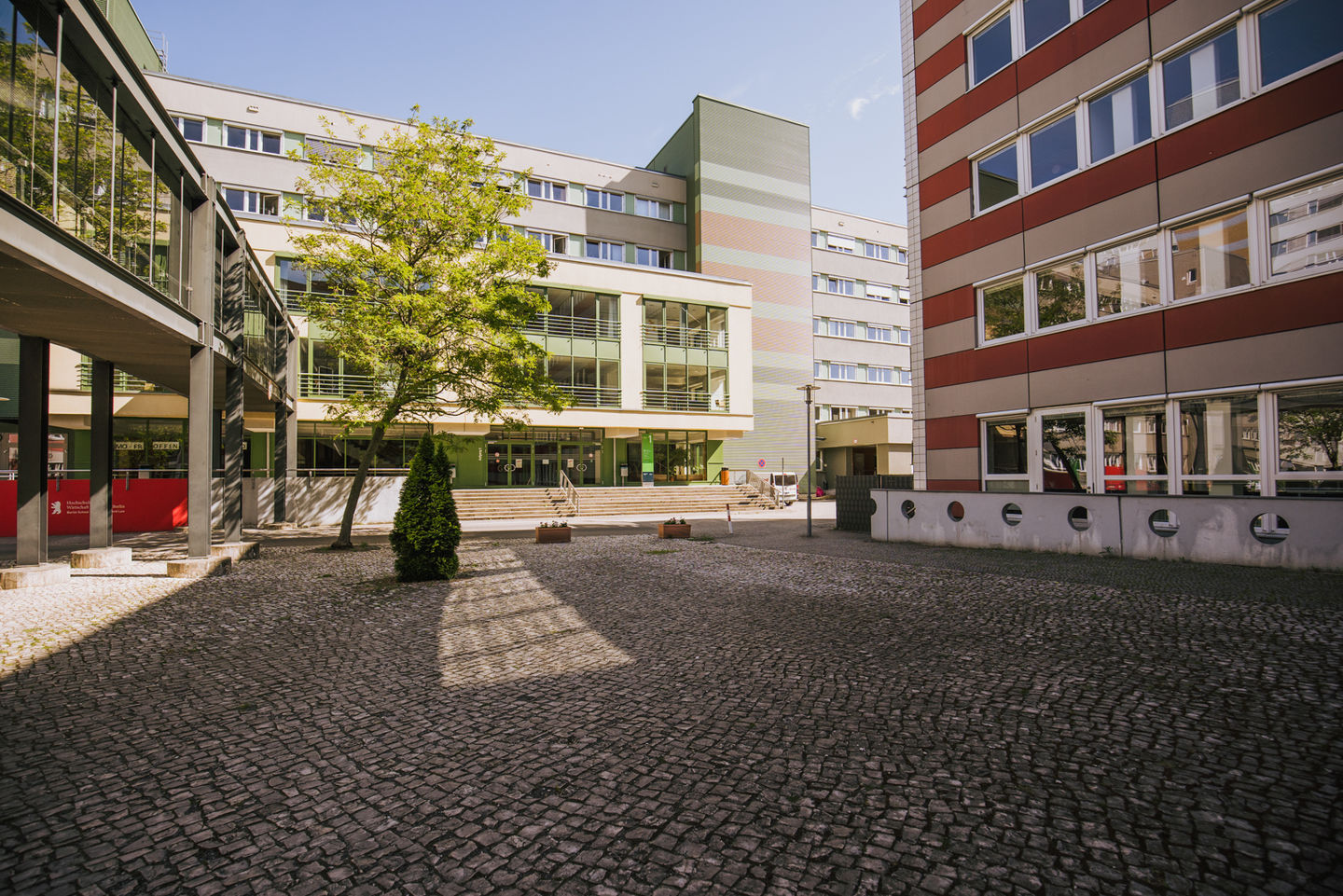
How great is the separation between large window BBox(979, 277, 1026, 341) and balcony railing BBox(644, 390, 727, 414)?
19.7m

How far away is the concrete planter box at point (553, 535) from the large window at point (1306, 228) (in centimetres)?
1512

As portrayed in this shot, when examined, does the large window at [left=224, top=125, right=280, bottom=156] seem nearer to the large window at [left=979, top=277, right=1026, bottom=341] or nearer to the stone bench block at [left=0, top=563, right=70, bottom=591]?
the stone bench block at [left=0, top=563, right=70, bottom=591]

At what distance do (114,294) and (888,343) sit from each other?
46.3 meters

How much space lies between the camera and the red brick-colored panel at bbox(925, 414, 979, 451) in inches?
631

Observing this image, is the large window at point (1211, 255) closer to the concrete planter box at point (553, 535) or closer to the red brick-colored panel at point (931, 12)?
the red brick-colored panel at point (931, 12)

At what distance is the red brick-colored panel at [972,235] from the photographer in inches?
603

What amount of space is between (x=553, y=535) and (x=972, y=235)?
13259mm

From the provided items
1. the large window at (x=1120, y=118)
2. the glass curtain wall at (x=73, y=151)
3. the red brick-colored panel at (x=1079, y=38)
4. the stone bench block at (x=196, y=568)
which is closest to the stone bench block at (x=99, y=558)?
the stone bench block at (x=196, y=568)

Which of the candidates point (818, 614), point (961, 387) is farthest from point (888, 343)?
point (818, 614)

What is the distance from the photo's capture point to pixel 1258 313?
35.6ft

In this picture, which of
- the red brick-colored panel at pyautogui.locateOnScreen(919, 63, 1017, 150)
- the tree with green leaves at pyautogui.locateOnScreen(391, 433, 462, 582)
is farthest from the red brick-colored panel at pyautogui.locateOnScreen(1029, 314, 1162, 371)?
the tree with green leaves at pyautogui.locateOnScreen(391, 433, 462, 582)

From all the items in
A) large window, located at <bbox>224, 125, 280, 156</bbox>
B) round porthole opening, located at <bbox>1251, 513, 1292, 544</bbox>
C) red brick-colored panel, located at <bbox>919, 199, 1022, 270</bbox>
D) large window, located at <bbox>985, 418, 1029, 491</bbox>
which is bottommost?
round porthole opening, located at <bbox>1251, 513, 1292, 544</bbox>

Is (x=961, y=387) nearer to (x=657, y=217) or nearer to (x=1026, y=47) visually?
(x=1026, y=47)

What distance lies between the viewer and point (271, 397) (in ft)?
61.4
